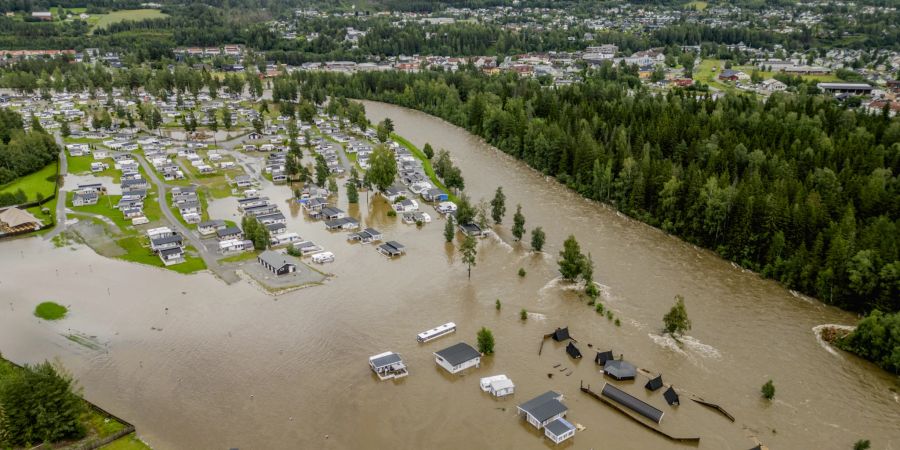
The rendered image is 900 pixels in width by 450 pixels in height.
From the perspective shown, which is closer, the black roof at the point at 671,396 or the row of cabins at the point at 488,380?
the row of cabins at the point at 488,380

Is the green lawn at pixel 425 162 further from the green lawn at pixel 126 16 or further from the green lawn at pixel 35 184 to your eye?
the green lawn at pixel 126 16

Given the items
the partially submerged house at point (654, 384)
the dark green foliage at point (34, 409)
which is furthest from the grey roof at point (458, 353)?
the dark green foliage at point (34, 409)

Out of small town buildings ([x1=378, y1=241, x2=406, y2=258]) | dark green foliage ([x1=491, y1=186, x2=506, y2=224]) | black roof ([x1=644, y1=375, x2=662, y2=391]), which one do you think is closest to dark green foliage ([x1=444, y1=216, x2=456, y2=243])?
small town buildings ([x1=378, y1=241, x2=406, y2=258])

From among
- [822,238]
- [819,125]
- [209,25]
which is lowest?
[822,238]

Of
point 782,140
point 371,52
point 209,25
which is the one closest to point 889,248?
point 782,140

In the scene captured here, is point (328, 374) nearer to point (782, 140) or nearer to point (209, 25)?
point (782, 140)

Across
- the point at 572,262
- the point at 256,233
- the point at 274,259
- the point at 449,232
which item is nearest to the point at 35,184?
the point at 256,233
